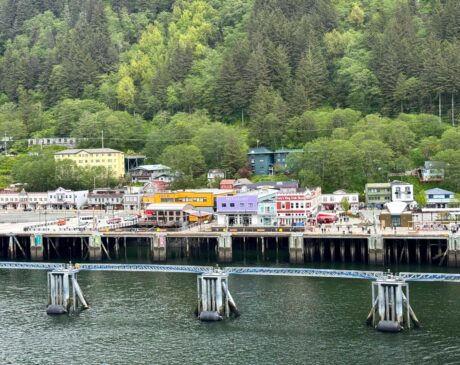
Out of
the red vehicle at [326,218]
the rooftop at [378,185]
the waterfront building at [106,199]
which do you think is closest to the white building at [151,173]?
the waterfront building at [106,199]

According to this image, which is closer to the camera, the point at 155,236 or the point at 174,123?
the point at 155,236

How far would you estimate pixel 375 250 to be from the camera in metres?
65.2

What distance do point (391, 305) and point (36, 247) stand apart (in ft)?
131

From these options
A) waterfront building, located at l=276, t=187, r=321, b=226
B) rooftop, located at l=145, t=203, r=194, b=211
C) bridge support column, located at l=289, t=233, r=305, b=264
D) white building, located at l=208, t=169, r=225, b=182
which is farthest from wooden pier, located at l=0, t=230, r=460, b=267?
white building, located at l=208, t=169, r=225, b=182

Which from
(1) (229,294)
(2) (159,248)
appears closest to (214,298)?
(1) (229,294)

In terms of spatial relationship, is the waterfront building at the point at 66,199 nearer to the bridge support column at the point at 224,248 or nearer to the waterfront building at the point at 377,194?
the waterfront building at the point at 377,194

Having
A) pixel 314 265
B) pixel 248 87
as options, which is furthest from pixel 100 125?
pixel 314 265

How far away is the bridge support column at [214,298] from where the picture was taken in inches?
1794

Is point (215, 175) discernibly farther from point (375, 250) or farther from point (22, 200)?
point (375, 250)

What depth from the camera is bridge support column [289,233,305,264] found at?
67062 mm

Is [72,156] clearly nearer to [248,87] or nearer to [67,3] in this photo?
[248,87]

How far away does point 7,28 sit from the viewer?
606 ft

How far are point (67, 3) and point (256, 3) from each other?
194 feet

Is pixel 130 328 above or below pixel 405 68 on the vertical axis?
below
